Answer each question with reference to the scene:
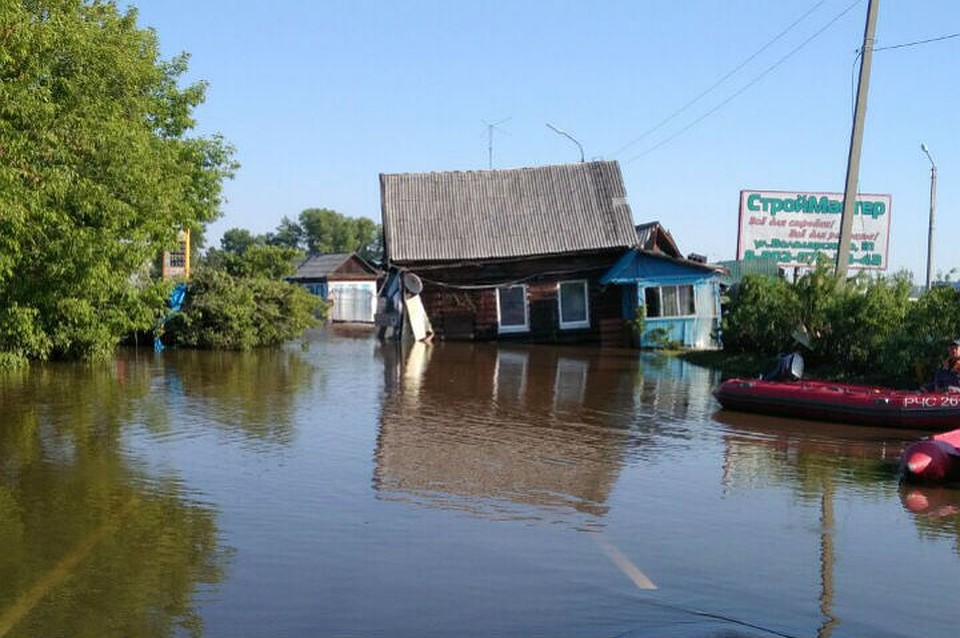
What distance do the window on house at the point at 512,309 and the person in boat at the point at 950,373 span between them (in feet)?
64.5

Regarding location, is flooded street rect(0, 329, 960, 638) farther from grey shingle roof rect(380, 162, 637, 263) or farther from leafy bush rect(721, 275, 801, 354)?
grey shingle roof rect(380, 162, 637, 263)

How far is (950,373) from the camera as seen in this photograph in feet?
50.2

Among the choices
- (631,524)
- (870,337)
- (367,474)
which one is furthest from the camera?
(870,337)

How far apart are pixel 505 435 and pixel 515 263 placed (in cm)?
2042

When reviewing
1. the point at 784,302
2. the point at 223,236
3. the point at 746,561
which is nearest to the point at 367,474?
the point at 746,561

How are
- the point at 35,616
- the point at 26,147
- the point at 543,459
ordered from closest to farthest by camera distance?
the point at 35,616 → the point at 543,459 → the point at 26,147

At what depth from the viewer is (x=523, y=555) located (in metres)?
8.04

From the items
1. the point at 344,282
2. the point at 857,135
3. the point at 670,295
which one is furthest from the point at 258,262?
the point at 344,282

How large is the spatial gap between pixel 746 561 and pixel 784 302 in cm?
1611

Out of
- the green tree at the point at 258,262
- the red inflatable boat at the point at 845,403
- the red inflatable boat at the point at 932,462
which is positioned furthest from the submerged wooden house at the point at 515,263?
the red inflatable boat at the point at 932,462

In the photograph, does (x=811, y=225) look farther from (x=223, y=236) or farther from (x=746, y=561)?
(x=223, y=236)

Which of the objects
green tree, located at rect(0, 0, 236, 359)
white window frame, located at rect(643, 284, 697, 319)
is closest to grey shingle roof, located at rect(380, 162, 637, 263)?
white window frame, located at rect(643, 284, 697, 319)

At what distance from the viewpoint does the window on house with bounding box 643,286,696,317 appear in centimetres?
3228

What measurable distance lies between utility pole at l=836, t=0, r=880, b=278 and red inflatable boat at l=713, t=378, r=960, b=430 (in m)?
5.66
